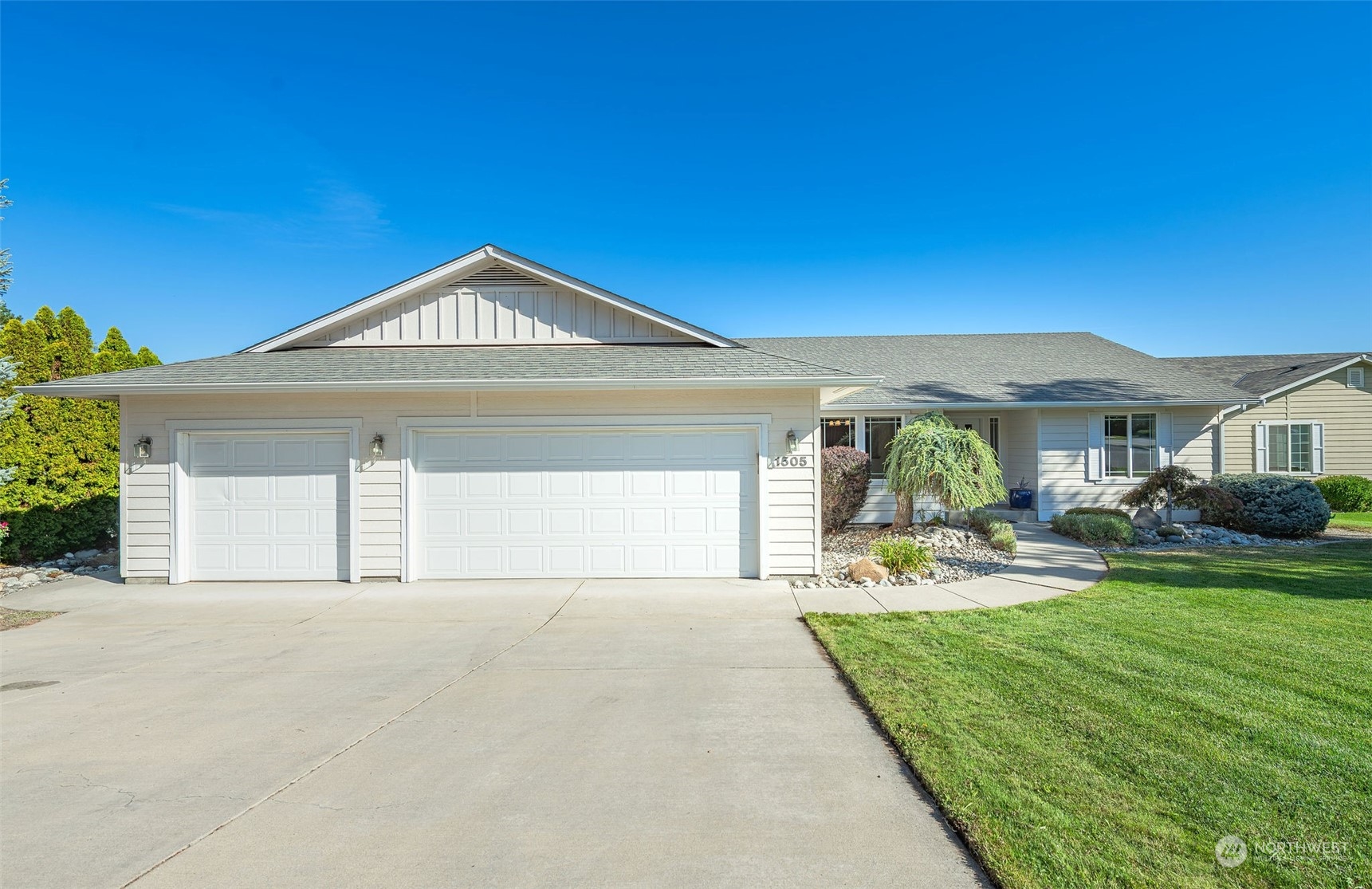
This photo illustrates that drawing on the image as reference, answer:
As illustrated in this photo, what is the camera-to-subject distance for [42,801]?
10.5 ft

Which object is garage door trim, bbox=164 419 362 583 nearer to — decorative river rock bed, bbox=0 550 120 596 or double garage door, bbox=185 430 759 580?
double garage door, bbox=185 430 759 580

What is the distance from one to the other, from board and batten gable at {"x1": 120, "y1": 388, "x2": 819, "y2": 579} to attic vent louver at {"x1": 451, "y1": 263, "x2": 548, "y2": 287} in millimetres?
2353

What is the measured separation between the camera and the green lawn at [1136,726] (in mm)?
2588

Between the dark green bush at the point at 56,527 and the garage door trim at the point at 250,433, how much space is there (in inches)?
127

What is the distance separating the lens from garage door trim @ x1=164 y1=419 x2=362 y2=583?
865 centimetres

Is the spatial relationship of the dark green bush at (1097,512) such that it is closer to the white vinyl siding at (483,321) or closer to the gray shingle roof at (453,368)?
the gray shingle roof at (453,368)

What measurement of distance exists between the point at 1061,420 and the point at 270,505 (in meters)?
16.5

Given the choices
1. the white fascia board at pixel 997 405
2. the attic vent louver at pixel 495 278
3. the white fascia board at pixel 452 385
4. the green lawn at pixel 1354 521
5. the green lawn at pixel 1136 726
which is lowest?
the green lawn at pixel 1136 726

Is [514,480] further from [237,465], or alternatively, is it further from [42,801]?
[42,801]

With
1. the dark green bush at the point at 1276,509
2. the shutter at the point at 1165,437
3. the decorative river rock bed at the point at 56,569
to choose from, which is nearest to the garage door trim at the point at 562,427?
the decorative river rock bed at the point at 56,569

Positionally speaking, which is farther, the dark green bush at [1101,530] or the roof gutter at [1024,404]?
the roof gutter at [1024,404]

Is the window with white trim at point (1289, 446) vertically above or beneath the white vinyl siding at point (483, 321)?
beneath

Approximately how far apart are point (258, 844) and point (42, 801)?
149 centimetres

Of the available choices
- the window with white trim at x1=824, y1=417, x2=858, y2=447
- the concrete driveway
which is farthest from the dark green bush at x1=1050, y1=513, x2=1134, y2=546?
the concrete driveway
